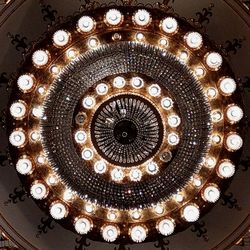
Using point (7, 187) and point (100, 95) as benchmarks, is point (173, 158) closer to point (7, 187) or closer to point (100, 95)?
Answer: point (100, 95)

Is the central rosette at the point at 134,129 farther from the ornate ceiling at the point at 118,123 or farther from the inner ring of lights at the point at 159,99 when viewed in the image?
the inner ring of lights at the point at 159,99

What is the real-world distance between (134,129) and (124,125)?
0.11 meters

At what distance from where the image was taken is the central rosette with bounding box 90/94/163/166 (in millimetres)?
6223

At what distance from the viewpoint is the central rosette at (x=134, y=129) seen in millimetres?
6223

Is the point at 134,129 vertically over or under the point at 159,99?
under

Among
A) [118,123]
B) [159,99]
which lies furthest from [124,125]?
[159,99]

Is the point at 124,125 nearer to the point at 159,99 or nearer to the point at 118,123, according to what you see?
the point at 118,123

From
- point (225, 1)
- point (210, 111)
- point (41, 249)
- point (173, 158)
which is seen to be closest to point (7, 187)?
point (41, 249)

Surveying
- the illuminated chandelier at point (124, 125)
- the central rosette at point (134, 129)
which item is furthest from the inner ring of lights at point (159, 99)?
the central rosette at point (134, 129)

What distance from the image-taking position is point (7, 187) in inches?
273

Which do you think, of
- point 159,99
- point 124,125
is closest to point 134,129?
point 124,125

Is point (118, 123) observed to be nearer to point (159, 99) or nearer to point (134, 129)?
point (134, 129)

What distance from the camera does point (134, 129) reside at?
6203mm

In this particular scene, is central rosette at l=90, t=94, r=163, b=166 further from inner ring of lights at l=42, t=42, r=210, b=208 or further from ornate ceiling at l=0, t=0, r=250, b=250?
inner ring of lights at l=42, t=42, r=210, b=208
